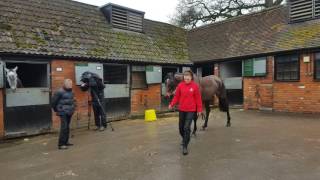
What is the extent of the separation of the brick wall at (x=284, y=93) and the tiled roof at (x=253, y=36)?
0.73 metres

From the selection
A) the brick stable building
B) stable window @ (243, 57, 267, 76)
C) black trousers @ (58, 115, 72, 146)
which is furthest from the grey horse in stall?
stable window @ (243, 57, 267, 76)

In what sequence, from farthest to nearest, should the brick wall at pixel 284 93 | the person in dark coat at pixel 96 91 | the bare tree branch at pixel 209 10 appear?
the bare tree branch at pixel 209 10, the brick wall at pixel 284 93, the person in dark coat at pixel 96 91

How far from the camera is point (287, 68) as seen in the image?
13875 mm

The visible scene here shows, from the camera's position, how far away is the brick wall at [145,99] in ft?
46.2

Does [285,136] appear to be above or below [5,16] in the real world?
below

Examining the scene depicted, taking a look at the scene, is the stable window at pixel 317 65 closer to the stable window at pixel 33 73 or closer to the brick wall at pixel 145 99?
the brick wall at pixel 145 99

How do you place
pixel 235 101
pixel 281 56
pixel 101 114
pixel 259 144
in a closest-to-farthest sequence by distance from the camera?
pixel 259 144, pixel 101 114, pixel 281 56, pixel 235 101

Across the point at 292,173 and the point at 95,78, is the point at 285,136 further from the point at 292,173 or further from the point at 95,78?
the point at 95,78

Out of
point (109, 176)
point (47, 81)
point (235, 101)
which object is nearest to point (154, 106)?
point (235, 101)

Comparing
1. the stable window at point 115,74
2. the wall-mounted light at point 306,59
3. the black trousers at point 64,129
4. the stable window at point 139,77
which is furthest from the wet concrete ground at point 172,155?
the stable window at point 139,77

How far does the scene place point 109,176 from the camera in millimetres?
→ 5477

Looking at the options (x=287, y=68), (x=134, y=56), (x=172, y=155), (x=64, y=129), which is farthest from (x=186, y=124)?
(x=287, y=68)

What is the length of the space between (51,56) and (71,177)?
6.44 meters

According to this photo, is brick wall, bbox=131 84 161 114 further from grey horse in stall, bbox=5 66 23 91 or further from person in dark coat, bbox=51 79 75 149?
person in dark coat, bbox=51 79 75 149
